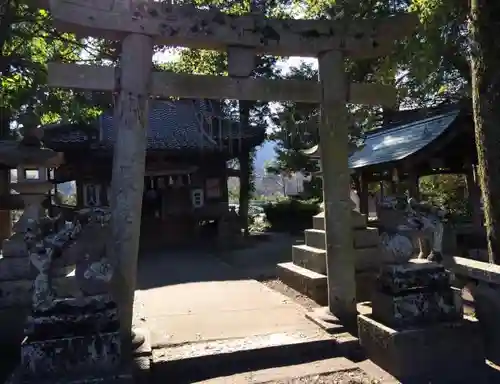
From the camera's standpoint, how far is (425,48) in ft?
22.6

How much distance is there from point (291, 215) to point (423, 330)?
17.6 meters

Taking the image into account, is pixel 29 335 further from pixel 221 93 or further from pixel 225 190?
pixel 225 190

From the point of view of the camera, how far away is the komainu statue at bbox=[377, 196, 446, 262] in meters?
3.98

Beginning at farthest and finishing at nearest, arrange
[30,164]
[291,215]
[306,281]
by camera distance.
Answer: [291,215] → [306,281] → [30,164]

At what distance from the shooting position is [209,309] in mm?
5895

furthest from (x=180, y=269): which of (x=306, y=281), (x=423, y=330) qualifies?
(x=423, y=330)

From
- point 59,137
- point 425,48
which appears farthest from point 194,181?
point 425,48

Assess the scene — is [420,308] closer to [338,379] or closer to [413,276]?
[413,276]

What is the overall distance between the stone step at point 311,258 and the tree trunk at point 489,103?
8.38 feet

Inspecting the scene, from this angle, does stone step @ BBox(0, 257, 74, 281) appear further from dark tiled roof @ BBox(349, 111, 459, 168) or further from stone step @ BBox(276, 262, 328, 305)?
dark tiled roof @ BBox(349, 111, 459, 168)

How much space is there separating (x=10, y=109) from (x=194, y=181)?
897 cm

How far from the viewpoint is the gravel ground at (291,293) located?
20.1 feet

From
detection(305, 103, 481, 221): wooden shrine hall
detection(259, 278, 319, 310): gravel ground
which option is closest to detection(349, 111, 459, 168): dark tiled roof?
detection(305, 103, 481, 221): wooden shrine hall

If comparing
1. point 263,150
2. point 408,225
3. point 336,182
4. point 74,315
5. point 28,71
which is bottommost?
point 74,315
